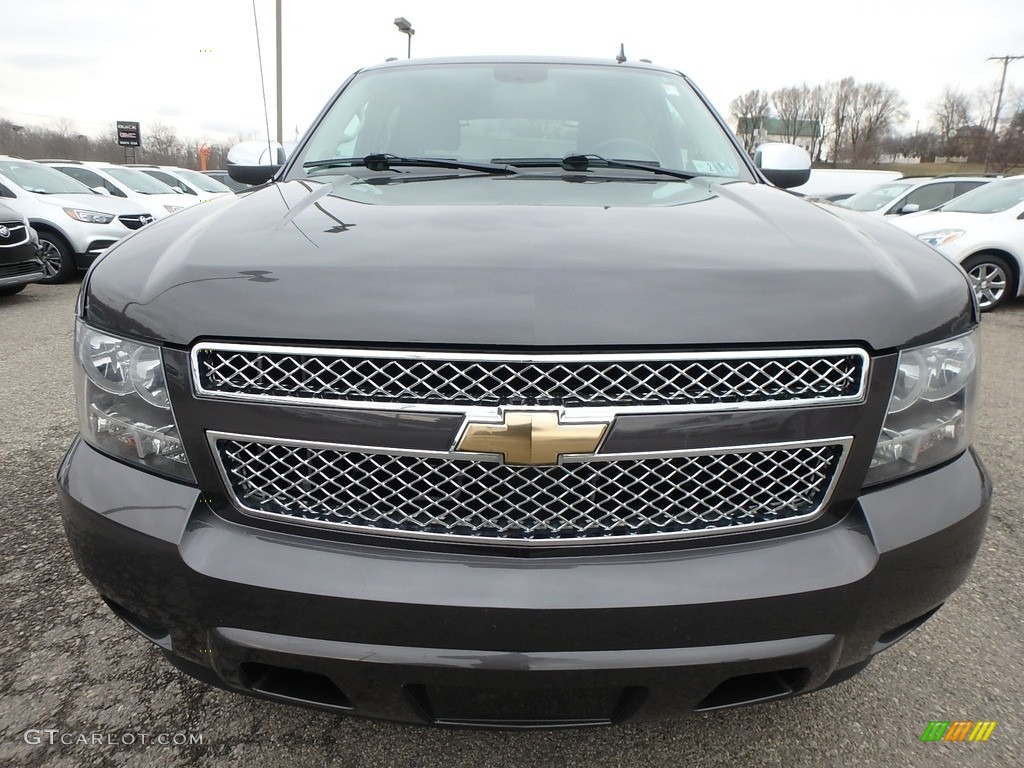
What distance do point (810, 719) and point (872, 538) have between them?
0.78m

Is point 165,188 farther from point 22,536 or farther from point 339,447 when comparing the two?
point 339,447

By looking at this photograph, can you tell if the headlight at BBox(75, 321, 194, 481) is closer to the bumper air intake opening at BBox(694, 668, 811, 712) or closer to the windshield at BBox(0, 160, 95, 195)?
the bumper air intake opening at BBox(694, 668, 811, 712)

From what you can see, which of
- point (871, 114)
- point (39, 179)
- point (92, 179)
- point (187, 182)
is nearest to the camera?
point (39, 179)

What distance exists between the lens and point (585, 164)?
7.43 feet

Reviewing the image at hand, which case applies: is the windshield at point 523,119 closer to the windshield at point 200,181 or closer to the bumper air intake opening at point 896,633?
the bumper air intake opening at point 896,633

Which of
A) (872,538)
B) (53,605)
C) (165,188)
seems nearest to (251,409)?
(872,538)

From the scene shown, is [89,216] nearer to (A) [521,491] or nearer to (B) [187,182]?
(B) [187,182]

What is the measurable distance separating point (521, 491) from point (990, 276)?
9.46m

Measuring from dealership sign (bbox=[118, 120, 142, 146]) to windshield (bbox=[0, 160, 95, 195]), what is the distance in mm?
21131

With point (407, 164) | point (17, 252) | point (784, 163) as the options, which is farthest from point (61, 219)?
point (784, 163)

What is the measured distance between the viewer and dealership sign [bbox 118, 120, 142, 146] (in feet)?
94.3

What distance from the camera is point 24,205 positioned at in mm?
9391

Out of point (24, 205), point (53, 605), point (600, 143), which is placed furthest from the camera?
point (24, 205)

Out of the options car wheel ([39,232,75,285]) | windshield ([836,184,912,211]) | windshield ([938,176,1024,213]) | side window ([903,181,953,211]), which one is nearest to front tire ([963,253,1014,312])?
windshield ([938,176,1024,213])
